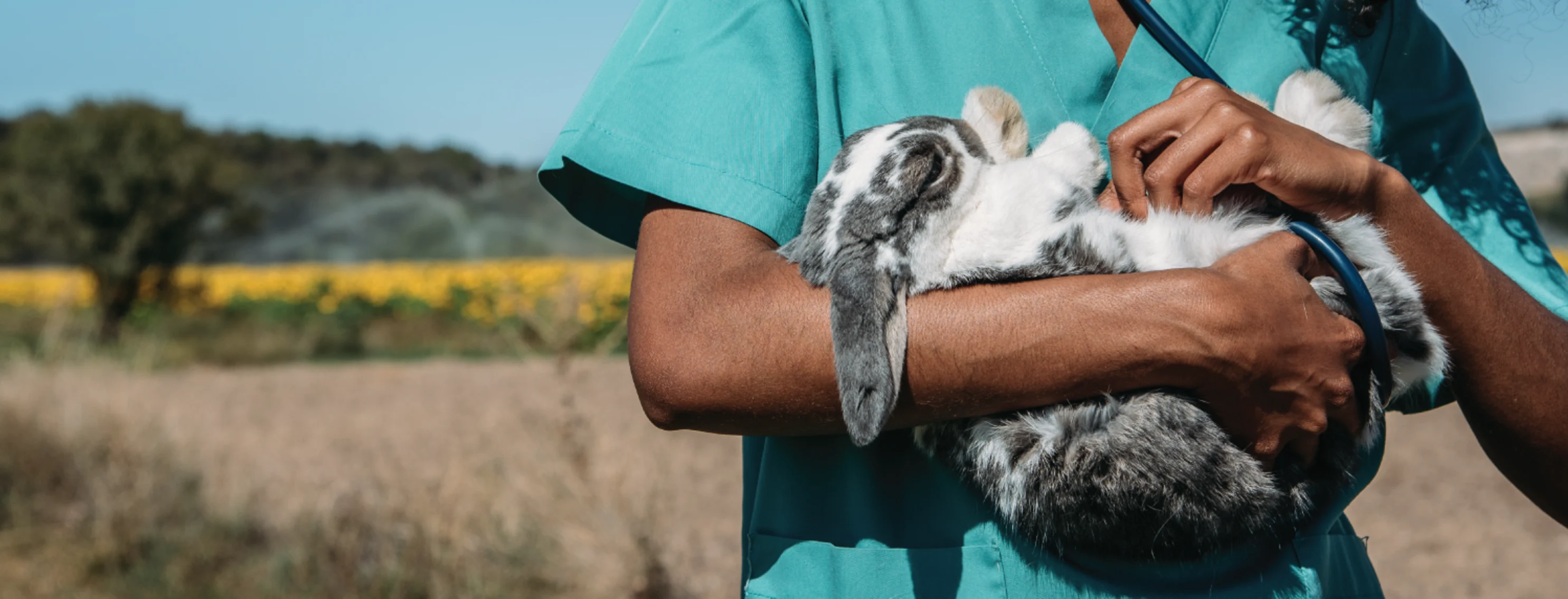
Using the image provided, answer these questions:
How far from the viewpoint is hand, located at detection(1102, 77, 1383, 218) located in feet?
4.04

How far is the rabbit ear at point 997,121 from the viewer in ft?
4.53

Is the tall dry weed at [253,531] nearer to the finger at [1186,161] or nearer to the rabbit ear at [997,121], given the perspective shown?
the rabbit ear at [997,121]

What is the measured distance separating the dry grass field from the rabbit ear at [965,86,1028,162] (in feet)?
12.1

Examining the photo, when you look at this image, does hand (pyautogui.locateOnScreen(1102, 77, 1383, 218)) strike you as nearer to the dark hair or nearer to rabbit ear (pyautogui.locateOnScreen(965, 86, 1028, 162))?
rabbit ear (pyautogui.locateOnScreen(965, 86, 1028, 162))

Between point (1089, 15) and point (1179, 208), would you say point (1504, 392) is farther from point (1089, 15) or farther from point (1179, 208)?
point (1089, 15)

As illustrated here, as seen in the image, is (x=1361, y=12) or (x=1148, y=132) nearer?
(x=1148, y=132)

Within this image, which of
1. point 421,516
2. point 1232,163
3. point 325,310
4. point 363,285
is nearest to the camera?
point 1232,163

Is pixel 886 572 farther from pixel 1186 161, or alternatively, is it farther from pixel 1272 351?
pixel 1186 161

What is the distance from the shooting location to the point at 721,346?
46.1 inches

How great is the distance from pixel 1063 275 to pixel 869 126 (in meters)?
0.33

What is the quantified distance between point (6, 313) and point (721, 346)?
2755 centimetres

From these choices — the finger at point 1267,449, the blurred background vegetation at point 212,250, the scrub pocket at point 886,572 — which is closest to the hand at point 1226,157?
the finger at point 1267,449

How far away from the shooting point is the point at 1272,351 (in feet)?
3.81

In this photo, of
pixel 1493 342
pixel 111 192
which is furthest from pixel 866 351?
pixel 111 192
